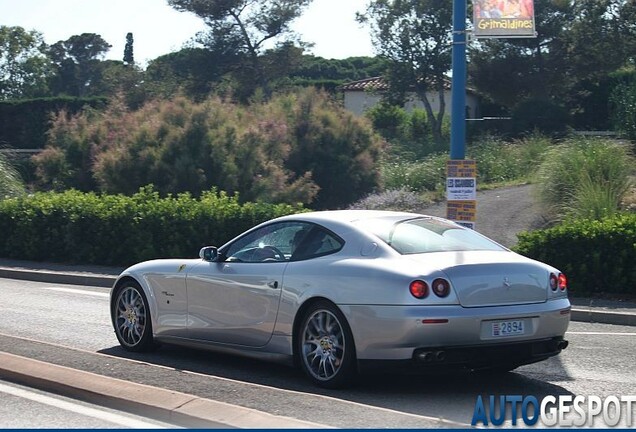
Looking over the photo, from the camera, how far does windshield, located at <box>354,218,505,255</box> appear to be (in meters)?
8.35

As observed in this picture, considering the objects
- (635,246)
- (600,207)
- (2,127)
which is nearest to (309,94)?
(600,207)

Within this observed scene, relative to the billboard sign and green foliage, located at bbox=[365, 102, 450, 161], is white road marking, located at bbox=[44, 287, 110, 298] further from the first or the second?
green foliage, located at bbox=[365, 102, 450, 161]

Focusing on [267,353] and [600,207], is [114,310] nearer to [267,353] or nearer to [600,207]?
[267,353]

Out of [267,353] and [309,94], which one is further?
[309,94]

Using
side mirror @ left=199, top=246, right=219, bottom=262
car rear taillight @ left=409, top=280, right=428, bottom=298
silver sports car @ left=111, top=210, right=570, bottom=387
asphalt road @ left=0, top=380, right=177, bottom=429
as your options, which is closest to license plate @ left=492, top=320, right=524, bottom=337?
silver sports car @ left=111, top=210, right=570, bottom=387

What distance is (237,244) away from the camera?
9414mm

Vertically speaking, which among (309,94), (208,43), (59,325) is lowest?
(59,325)

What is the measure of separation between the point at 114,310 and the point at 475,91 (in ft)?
150

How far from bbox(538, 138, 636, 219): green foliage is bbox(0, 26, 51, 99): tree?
218ft

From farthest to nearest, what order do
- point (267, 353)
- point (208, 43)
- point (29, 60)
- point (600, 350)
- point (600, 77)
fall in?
1. point (29, 60)
2. point (208, 43)
3. point (600, 77)
4. point (600, 350)
5. point (267, 353)

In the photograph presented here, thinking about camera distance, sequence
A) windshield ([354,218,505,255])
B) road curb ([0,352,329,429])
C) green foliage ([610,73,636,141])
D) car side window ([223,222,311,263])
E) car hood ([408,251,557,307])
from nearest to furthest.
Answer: road curb ([0,352,329,429]), car hood ([408,251,557,307]), windshield ([354,218,505,255]), car side window ([223,222,311,263]), green foliage ([610,73,636,141])

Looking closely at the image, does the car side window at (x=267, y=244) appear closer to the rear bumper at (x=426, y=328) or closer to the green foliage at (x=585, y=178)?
the rear bumper at (x=426, y=328)

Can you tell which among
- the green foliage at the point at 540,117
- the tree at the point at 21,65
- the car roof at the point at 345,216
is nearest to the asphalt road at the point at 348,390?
the car roof at the point at 345,216

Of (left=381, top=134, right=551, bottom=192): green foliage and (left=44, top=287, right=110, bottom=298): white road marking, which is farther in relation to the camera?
(left=381, top=134, right=551, bottom=192): green foliage
